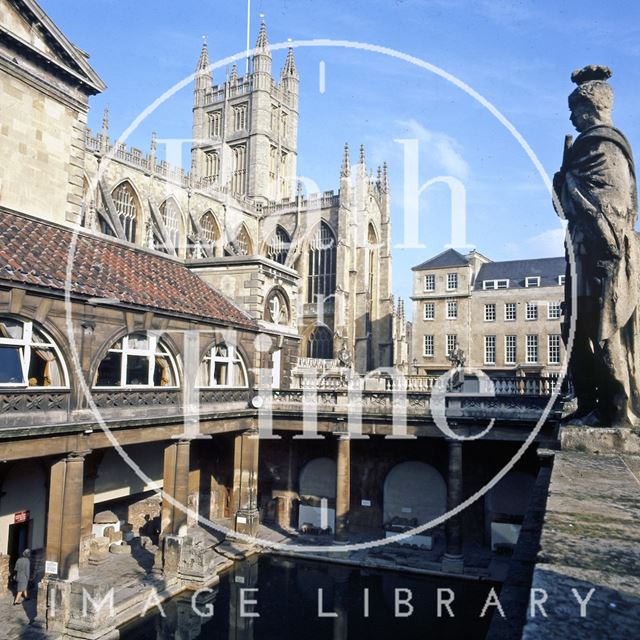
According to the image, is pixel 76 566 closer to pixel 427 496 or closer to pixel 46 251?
pixel 46 251

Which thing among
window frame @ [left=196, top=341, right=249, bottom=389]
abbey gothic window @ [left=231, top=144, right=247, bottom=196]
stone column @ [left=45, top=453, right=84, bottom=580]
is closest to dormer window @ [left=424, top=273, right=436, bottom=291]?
window frame @ [left=196, top=341, right=249, bottom=389]

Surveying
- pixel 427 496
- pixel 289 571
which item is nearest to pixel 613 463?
pixel 289 571

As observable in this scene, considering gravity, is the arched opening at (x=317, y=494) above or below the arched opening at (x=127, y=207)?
A: below

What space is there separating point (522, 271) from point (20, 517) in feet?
137

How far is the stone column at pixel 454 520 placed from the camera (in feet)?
69.4

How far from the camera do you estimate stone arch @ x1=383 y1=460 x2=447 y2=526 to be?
81.8 ft

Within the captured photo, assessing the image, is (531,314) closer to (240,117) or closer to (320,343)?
(320,343)

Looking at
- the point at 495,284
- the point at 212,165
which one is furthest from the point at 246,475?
the point at 212,165

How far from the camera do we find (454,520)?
21297 millimetres

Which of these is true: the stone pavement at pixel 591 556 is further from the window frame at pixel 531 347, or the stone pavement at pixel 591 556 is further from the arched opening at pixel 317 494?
the window frame at pixel 531 347

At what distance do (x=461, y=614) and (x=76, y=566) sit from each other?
1107 centimetres

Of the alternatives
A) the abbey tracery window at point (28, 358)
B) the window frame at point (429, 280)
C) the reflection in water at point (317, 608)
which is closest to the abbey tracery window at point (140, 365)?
the abbey tracery window at point (28, 358)

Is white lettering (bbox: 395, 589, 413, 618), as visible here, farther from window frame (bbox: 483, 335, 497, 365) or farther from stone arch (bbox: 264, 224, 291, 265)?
stone arch (bbox: 264, 224, 291, 265)

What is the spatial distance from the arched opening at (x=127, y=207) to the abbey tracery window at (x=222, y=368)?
24.6m
